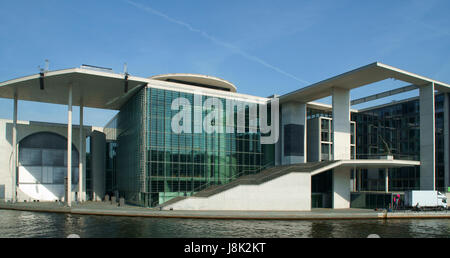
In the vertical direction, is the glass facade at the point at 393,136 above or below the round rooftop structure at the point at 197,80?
below

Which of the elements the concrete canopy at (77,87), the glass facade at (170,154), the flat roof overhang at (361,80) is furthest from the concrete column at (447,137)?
the concrete canopy at (77,87)

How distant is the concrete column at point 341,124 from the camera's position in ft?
143

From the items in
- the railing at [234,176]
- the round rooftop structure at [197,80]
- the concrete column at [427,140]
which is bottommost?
the railing at [234,176]

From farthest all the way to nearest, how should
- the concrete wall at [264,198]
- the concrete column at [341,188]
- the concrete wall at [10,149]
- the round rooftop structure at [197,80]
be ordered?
the concrete wall at [10,149] → the round rooftop structure at [197,80] → the concrete column at [341,188] → the concrete wall at [264,198]

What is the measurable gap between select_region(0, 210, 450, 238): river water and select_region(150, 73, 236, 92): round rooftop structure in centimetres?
2219

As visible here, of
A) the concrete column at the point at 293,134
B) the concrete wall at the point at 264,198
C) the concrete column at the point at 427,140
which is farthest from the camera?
the concrete column at the point at 293,134

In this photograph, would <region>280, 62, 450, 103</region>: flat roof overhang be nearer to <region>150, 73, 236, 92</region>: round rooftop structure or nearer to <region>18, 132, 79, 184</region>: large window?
<region>150, 73, 236, 92</region>: round rooftop structure

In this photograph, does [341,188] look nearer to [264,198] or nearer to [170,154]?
[264,198]

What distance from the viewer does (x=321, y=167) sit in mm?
39312

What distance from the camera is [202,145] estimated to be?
44031 mm

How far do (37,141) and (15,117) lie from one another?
533 centimetres

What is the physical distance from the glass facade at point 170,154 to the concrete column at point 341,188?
10.4 metres

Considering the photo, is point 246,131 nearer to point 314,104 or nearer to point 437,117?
point 314,104

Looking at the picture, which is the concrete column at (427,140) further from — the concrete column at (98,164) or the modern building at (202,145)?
the concrete column at (98,164)
